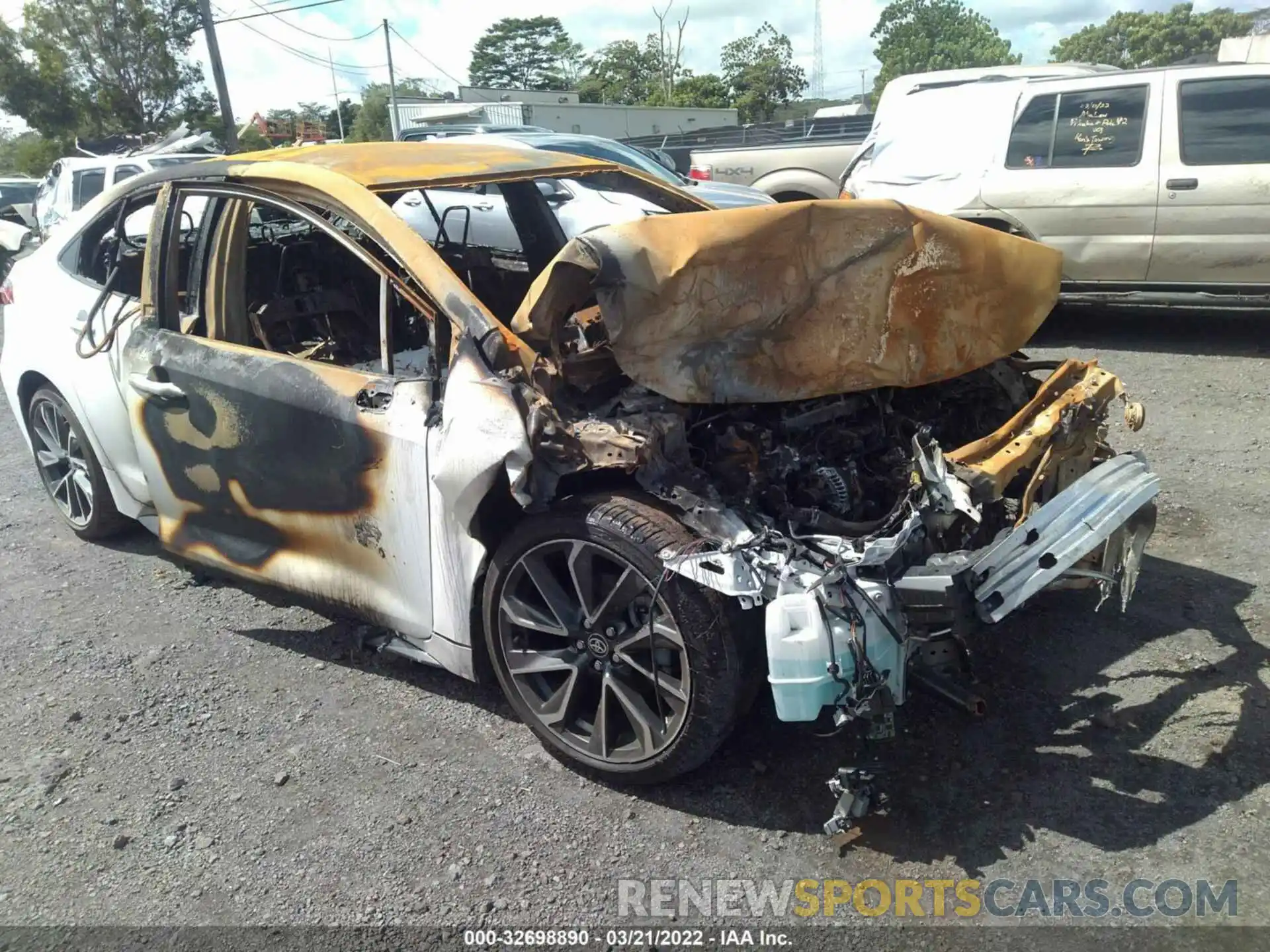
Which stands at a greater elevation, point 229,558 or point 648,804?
point 229,558

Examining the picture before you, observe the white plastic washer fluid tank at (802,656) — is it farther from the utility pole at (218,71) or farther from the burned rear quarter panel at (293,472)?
the utility pole at (218,71)

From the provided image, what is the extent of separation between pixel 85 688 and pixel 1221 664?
404 cm

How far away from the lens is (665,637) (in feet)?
8.75

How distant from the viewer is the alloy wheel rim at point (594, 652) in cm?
271

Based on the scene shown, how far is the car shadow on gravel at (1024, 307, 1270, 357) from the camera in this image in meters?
7.27

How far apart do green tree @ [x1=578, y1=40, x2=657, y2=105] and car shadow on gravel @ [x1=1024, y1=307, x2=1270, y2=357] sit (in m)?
54.6

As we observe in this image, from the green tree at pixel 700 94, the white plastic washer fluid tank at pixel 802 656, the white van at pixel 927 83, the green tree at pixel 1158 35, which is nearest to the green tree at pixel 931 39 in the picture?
the green tree at pixel 1158 35

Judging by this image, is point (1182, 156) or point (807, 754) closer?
point (807, 754)

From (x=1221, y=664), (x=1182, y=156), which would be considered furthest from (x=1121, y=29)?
(x=1221, y=664)

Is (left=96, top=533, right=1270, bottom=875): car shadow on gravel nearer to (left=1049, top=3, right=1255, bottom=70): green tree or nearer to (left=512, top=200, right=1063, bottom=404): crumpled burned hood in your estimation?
(left=512, top=200, right=1063, bottom=404): crumpled burned hood

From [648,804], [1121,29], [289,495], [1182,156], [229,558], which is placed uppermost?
[1121,29]

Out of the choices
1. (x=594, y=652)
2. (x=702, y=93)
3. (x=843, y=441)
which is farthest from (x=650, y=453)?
(x=702, y=93)

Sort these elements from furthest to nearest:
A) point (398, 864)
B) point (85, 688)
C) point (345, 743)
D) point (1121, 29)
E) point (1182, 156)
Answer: point (1121, 29), point (1182, 156), point (85, 688), point (345, 743), point (398, 864)

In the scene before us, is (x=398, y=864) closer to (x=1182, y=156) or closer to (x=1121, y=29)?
(x=1182, y=156)
